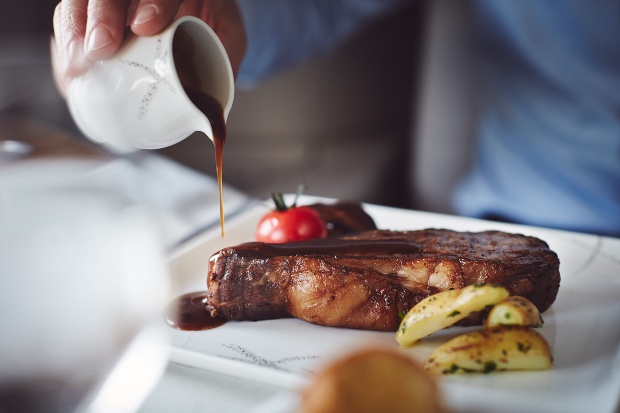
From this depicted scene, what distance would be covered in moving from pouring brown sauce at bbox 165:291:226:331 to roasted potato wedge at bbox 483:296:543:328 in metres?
0.79

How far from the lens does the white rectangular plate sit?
1361mm

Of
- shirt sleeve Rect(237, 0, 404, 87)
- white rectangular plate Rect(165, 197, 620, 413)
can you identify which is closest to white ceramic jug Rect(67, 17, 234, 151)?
white rectangular plate Rect(165, 197, 620, 413)

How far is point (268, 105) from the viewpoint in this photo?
204 inches

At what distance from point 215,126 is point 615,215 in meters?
2.16

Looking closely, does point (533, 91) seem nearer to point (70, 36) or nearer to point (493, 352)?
point (493, 352)

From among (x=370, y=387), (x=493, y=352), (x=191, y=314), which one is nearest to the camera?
(x=370, y=387)

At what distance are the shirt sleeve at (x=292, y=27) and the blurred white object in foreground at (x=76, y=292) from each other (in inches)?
43.8

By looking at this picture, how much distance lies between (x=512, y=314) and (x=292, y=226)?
107cm

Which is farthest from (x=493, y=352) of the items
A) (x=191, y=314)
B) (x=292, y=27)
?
(x=292, y=27)

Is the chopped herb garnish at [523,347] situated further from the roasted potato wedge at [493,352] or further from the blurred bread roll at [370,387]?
the blurred bread roll at [370,387]

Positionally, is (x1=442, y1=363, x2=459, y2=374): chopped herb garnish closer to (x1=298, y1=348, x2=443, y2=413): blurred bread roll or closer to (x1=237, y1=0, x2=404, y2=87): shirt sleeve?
(x1=298, y1=348, x2=443, y2=413): blurred bread roll

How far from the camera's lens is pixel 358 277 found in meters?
1.77

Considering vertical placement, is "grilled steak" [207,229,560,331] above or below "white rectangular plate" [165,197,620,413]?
above

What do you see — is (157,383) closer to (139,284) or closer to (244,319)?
(244,319)
